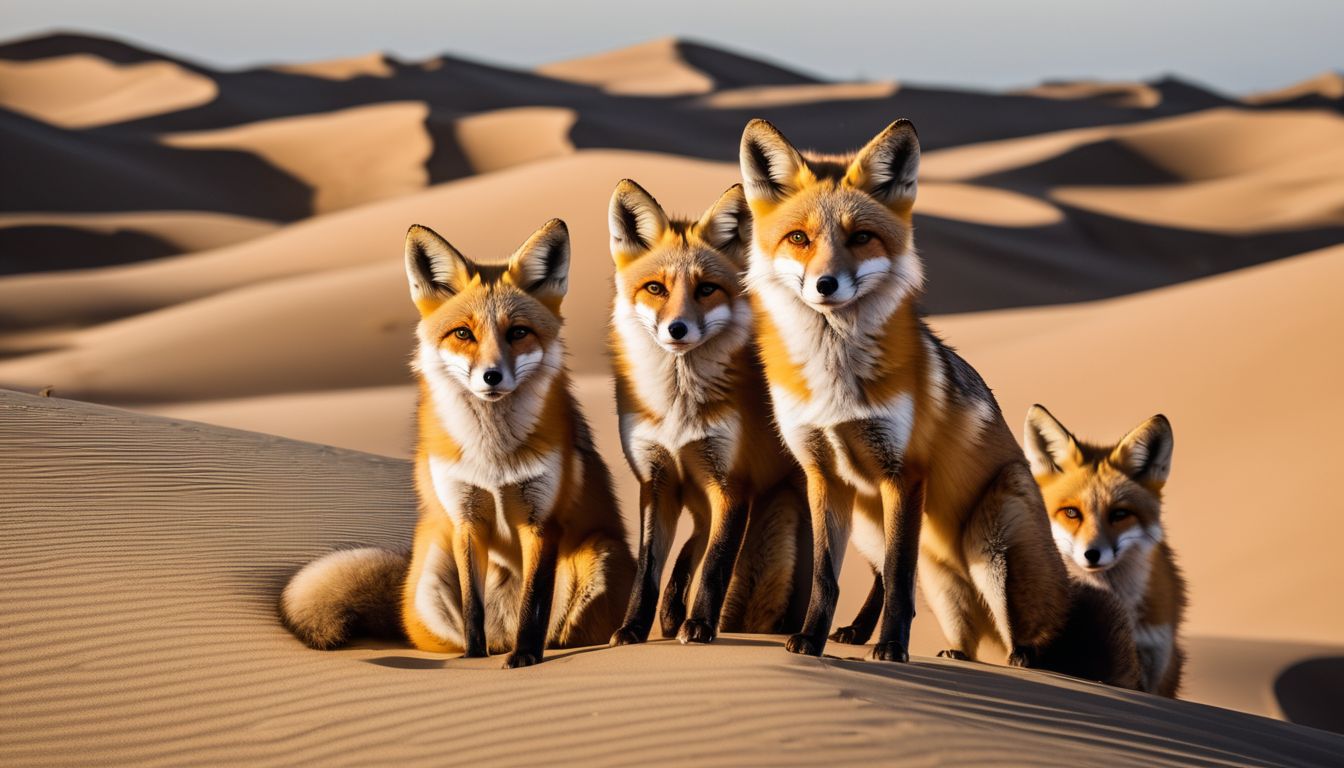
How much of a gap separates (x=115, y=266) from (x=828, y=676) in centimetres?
3664

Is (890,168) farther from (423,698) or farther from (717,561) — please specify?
(423,698)

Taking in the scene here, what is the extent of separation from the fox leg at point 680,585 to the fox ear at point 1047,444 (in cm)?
189

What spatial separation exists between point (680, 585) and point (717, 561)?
39 cm

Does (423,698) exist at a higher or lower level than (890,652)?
lower

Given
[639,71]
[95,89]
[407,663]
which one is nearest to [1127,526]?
[407,663]

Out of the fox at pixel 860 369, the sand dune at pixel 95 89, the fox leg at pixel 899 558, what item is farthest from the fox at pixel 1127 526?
the sand dune at pixel 95 89

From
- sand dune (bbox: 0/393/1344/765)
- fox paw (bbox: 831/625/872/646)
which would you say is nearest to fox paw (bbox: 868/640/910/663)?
→ sand dune (bbox: 0/393/1344/765)

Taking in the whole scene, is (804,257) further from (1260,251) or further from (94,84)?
(94,84)

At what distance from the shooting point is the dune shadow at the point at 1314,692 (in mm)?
7430

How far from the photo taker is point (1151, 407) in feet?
39.7

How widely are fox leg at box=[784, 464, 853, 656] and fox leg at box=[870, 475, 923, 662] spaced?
174 mm

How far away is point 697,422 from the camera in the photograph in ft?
15.8

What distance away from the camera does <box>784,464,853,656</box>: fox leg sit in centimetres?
452

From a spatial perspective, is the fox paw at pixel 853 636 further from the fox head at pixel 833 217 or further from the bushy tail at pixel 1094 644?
the fox head at pixel 833 217
